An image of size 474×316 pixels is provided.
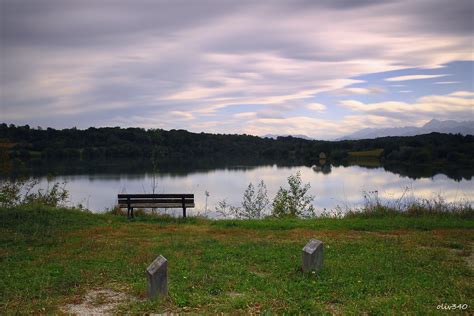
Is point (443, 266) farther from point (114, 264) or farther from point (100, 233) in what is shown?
point (100, 233)

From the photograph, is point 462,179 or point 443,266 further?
point 462,179

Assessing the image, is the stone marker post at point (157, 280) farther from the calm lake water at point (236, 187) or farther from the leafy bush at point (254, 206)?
the calm lake water at point (236, 187)

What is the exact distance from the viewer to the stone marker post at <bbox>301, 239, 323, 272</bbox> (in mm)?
6875

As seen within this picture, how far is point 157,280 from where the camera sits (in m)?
5.81

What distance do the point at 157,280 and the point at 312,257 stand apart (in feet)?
8.45

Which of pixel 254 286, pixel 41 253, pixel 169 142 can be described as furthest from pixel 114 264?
pixel 169 142

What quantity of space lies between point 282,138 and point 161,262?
77.3 meters

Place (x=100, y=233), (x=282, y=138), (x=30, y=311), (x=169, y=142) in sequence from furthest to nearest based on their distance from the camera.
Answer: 1. (x=282, y=138)
2. (x=169, y=142)
3. (x=100, y=233)
4. (x=30, y=311)

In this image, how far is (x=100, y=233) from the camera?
36.6 feet

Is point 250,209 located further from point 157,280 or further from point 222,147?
point 222,147

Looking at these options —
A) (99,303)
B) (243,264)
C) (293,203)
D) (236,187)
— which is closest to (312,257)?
(243,264)

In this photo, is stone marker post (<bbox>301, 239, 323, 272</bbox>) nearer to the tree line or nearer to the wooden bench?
the wooden bench

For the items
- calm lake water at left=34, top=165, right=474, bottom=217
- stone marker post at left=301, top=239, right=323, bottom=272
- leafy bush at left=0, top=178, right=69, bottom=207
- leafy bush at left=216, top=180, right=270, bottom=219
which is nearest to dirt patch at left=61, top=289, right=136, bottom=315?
stone marker post at left=301, top=239, right=323, bottom=272

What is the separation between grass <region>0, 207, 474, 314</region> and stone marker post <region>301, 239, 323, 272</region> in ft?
0.44
